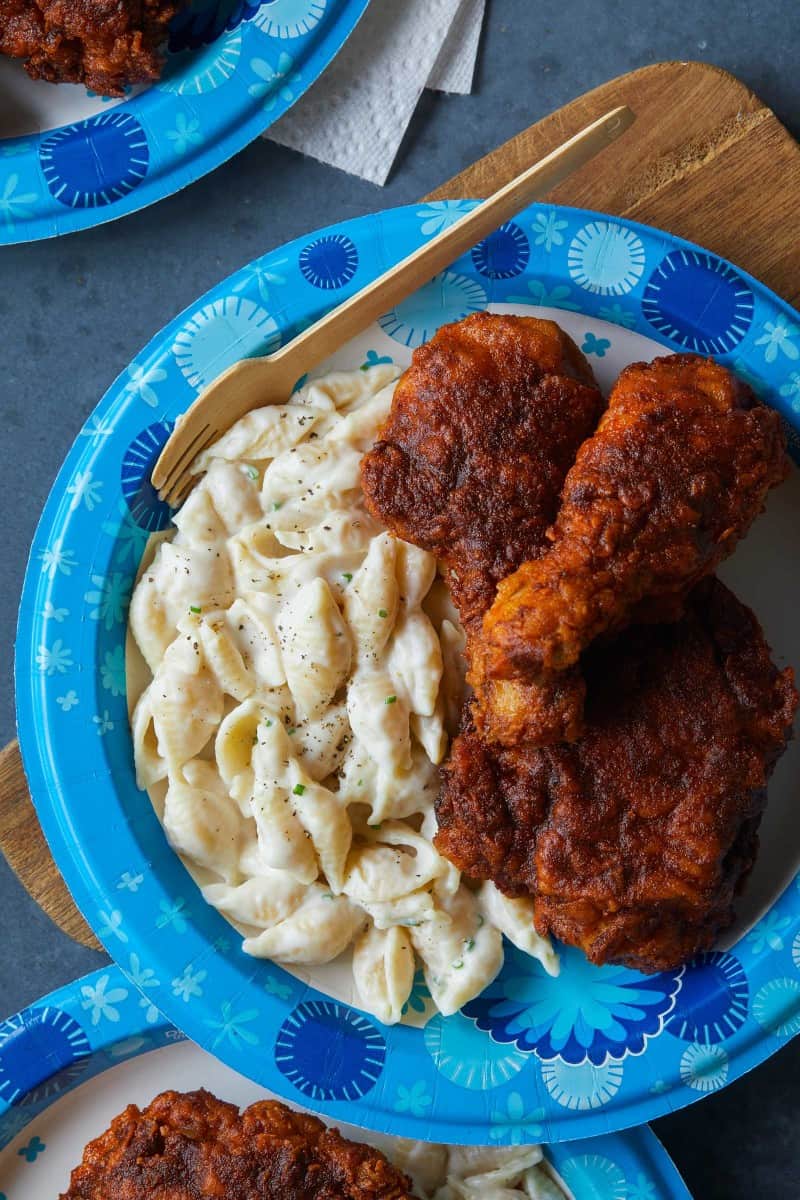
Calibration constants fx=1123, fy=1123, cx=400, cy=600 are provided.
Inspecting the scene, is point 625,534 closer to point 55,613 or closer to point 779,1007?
point 779,1007

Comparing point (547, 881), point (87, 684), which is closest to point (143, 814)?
point (87, 684)

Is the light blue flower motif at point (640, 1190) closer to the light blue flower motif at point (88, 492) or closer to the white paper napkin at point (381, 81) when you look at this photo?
the light blue flower motif at point (88, 492)

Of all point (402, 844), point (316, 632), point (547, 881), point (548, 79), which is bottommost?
point (402, 844)

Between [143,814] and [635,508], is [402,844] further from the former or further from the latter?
[635,508]

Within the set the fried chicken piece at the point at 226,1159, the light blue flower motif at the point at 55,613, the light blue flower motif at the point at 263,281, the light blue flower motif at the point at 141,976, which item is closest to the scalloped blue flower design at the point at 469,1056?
the fried chicken piece at the point at 226,1159

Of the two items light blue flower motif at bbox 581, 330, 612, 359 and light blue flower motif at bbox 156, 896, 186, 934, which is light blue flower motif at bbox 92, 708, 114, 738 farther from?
light blue flower motif at bbox 581, 330, 612, 359

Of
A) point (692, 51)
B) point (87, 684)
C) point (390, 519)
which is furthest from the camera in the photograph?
point (692, 51)
